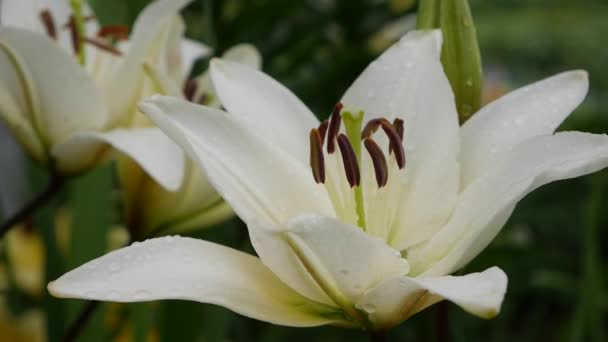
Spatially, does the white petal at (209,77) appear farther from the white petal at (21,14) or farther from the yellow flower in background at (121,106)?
the white petal at (21,14)

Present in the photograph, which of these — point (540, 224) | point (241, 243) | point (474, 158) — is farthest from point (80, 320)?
point (540, 224)

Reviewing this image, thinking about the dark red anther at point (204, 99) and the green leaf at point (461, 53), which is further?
the dark red anther at point (204, 99)

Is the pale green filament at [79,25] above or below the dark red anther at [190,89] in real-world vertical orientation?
above

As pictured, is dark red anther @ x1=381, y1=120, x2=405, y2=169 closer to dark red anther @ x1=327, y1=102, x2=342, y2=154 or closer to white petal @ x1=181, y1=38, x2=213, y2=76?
dark red anther @ x1=327, y1=102, x2=342, y2=154

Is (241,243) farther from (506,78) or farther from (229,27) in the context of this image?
(506,78)

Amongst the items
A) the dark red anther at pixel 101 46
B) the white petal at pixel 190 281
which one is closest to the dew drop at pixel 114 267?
the white petal at pixel 190 281

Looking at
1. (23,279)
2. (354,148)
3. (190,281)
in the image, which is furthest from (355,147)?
(23,279)
